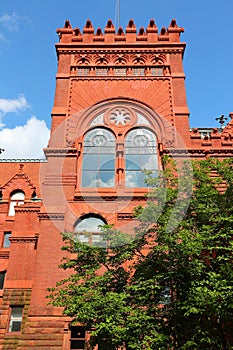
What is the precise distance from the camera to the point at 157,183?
557 inches

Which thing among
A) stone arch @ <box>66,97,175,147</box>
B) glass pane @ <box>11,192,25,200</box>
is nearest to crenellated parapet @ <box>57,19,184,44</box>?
stone arch @ <box>66,97,175,147</box>

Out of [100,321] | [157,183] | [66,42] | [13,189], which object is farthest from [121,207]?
[66,42]

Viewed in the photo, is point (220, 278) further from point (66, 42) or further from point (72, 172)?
point (66, 42)

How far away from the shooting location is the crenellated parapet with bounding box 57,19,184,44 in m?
24.2

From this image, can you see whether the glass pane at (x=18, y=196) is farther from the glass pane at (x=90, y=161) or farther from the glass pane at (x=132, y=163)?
the glass pane at (x=132, y=163)

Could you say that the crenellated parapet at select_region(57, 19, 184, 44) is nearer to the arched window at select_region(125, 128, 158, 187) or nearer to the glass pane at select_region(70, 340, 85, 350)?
the arched window at select_region(125, 128, 158, 187)

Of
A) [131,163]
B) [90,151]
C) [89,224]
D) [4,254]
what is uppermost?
[90,151]

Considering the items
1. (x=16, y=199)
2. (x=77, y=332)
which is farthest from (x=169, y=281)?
(x=16, y=199)

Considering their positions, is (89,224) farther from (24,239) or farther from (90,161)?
(24,239)

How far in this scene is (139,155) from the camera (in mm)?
20453

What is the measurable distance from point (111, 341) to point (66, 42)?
1918cm

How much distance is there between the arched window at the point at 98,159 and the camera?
19.6 metres

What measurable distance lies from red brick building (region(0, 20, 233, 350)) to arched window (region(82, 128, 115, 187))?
54 millimetres

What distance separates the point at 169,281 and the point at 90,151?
10.3m
